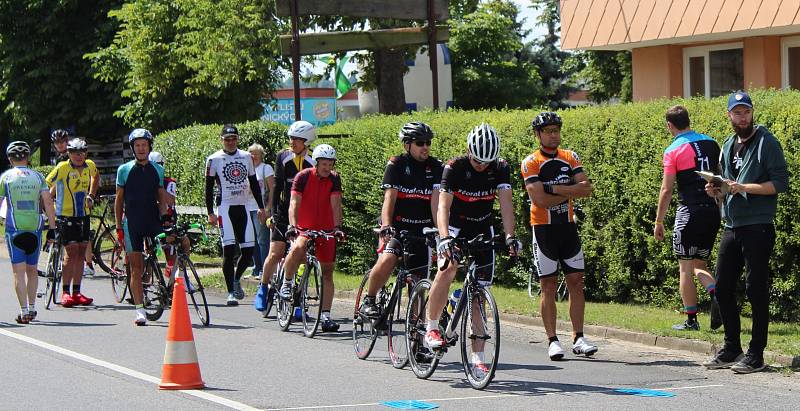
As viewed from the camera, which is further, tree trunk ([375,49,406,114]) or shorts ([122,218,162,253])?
tree trunk ([375,49,406,114])

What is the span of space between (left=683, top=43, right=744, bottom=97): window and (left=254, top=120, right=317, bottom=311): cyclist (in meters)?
11.4

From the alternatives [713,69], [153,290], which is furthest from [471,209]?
[713,69]

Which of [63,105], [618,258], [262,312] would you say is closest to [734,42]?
[618,258]

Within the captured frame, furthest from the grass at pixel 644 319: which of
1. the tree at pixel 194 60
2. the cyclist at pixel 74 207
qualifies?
the tree at pixel 194 60

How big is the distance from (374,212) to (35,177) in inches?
209

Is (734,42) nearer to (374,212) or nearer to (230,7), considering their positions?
(374,212)

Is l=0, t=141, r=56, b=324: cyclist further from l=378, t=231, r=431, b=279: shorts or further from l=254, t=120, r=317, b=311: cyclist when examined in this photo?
l=378, t=231, r=431, b=279: shorts

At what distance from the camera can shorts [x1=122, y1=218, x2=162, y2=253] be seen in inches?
535

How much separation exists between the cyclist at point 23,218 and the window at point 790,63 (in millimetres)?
13546

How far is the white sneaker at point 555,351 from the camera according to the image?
10648 millimetres

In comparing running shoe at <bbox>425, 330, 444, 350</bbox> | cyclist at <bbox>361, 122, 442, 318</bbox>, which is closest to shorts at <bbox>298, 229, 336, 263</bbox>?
cyclist at <bbox>361, 122, 442, 318</bbox>

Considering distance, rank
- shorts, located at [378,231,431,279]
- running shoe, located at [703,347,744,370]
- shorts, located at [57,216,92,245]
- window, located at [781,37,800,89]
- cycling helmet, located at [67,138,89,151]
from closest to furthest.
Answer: running shoe, located at [703,347,744,370]
shorts, located at [378,231,431,279]
shorts, located at [57,216,92,245]
cycling helmet, located at [67,138,89,151]
window, located at [781,37,800,89]

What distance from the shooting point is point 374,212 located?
1788 cm

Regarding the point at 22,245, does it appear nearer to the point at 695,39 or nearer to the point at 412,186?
the point at 412,186
